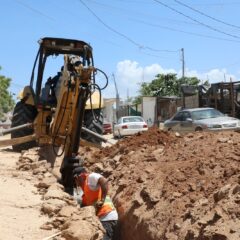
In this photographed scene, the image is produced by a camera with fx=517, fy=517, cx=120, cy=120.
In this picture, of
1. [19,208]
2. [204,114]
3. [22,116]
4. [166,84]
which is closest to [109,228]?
[19,208]

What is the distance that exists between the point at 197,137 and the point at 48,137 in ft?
11.3

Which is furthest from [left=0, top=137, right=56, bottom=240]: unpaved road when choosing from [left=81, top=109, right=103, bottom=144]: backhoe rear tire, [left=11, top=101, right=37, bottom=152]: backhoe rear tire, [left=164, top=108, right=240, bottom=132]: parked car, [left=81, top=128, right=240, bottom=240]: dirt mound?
[left=164, top=108, right=240, bottom=132]: parked car

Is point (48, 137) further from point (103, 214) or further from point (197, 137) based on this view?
point (103, 214)

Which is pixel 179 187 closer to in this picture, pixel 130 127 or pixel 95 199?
pixel 95 199

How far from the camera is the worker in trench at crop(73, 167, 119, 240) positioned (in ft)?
23.6

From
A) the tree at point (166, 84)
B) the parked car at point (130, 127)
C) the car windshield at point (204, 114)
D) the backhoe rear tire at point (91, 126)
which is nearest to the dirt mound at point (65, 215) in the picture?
the backhoe rear tire at point (91, 126)

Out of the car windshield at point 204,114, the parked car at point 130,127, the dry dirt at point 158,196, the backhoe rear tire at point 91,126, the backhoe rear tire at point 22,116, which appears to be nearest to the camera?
the dry dirt at point 158,196

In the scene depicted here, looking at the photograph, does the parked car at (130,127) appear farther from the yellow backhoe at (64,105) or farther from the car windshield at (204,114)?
the yellow backhoe at (64,105)

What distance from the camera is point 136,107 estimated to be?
50.4 meters

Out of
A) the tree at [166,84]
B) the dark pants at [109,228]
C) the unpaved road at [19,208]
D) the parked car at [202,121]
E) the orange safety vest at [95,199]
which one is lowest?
the dark pants at [109,228]

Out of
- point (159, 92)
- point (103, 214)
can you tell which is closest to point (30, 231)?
point (103, 214)

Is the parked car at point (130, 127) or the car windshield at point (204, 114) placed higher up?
the car windshield at point (204, 114)

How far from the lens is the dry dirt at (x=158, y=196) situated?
5664 mm

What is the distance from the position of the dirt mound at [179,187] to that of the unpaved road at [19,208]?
1286mm
